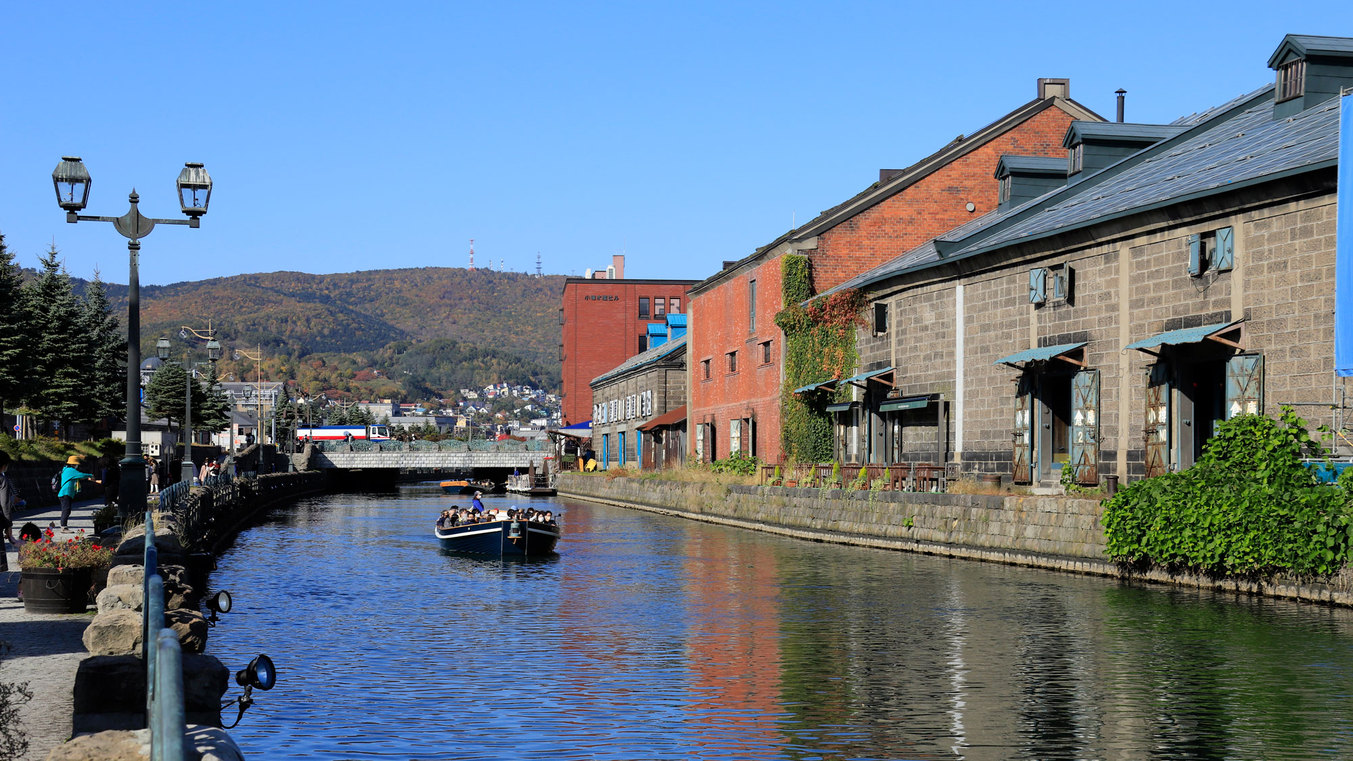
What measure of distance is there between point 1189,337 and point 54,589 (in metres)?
20.3

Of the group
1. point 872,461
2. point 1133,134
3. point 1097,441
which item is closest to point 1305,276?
point 1097,441

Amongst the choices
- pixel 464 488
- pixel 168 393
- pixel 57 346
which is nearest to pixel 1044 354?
pixel 57 346

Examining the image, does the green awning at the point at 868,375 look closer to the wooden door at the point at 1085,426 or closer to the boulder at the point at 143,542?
the wooden door at the point at 1085,426

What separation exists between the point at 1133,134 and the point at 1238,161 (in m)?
11.2

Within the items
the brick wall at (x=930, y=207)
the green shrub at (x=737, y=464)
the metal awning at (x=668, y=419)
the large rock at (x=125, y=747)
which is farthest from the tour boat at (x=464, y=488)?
the large rock at (x=125, y=747)

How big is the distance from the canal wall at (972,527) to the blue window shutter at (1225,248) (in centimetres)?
527

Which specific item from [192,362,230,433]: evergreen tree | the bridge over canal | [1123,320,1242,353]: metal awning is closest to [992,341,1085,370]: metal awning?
[1123,320,1242,353]: metal awning

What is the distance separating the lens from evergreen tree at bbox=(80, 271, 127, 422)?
231ft

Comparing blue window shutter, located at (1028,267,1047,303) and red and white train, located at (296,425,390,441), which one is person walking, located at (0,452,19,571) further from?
red and white train, located at (296,425,390,441)

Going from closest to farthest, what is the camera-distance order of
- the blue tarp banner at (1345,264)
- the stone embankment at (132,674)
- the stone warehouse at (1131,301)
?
the stone embankment at (132,674)
the blue tarp banner at (1345,264)
the stone warehouse at (1131,301)

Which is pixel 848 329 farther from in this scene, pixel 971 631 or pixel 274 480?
pixel 274 480

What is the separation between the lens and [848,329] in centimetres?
4538

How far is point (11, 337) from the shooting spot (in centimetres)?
5166

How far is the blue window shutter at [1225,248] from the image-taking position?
26.2 metres
